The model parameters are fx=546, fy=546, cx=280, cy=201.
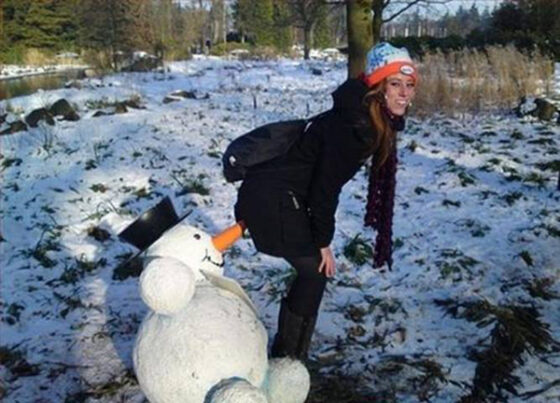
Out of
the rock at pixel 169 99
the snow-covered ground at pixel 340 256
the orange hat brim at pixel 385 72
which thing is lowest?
the snow-covered ground at pixel 340 256

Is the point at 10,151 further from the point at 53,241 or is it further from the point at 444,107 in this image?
the point at 444,107

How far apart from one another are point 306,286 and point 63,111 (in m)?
8.90

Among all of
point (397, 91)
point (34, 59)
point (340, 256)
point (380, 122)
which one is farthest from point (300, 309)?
point (34, 59)

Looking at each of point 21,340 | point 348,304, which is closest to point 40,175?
point 21,340

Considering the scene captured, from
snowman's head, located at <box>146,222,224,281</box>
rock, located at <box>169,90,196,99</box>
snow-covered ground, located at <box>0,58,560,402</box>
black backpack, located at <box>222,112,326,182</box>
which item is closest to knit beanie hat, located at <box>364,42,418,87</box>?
black backpack, located at <box>222,112,326,182</box>

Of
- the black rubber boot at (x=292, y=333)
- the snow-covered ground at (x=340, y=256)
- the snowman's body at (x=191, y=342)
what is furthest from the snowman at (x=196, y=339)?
the snow-covered ground at (x=340, y=256)

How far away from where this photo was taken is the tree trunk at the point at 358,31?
7.88 meters

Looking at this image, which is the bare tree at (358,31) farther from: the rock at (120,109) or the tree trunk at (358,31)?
the rock at (120,109)

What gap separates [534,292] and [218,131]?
6.02 m

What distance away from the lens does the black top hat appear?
2.27m

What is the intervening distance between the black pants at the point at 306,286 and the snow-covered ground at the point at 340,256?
1.57 feet

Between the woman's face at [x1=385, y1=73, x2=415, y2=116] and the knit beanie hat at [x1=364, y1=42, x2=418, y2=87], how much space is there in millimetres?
22

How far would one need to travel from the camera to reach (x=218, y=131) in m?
8.62

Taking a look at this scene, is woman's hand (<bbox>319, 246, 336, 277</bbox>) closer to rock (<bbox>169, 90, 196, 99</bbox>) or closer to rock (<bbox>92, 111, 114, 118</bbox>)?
rock (<bbox>92, 111, 114, 118</bbox>)
